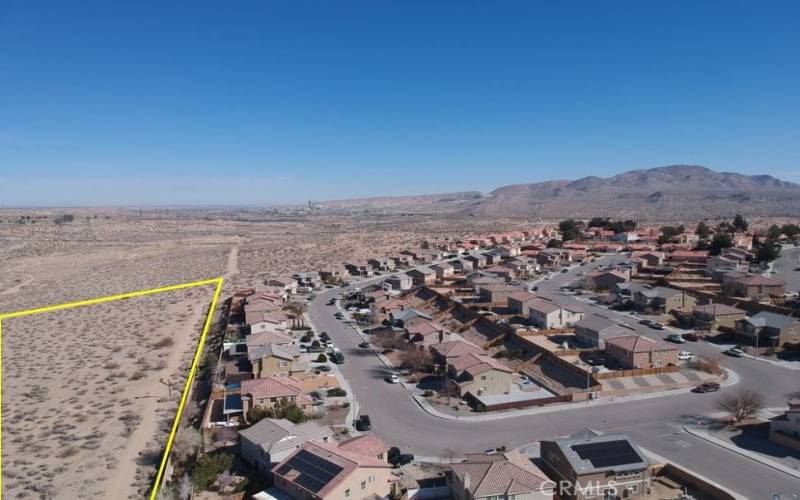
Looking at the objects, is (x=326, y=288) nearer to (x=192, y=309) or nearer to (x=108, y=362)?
(x=192, y=309)

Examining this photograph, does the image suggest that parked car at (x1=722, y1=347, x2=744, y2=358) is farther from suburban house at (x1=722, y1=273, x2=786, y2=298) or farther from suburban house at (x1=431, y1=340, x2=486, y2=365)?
suburban house at (x1=431, y1=340, x2=486, y2=365)

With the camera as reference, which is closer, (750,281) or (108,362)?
(108,362)

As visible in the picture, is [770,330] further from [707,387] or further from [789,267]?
[789,267]

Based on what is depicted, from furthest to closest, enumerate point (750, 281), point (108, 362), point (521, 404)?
point (750, 281)
point (108, 362)
point (521, 404)

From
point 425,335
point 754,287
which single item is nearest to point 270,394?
point 425,335

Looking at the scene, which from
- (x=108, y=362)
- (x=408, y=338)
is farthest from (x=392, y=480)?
(x=108, y=362)

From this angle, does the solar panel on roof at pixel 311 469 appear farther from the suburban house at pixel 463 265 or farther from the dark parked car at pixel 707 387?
the suburban house at pixel 463 265

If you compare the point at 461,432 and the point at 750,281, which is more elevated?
the point at 750,281
